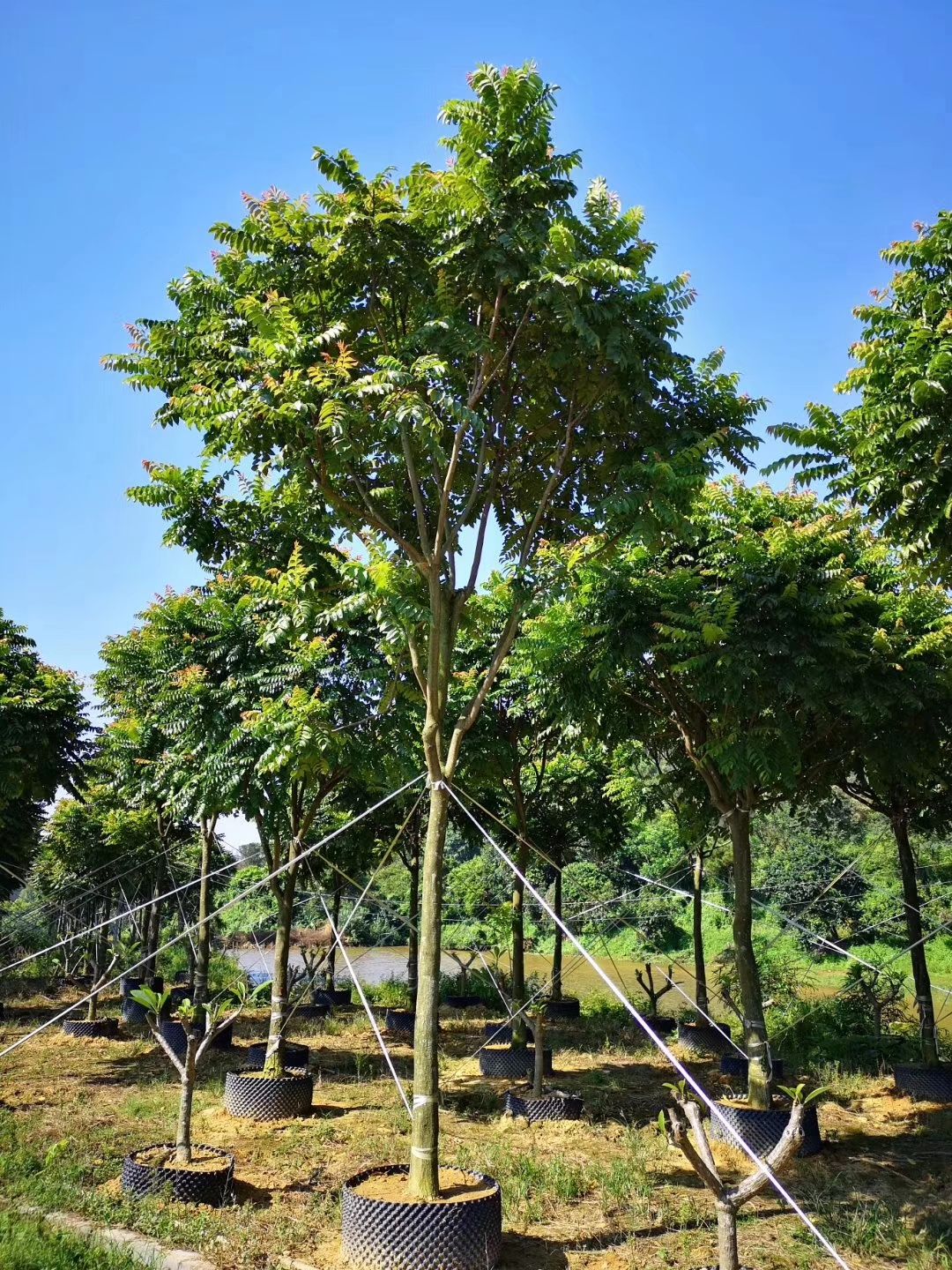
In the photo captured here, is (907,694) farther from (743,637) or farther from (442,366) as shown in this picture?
(442,366)

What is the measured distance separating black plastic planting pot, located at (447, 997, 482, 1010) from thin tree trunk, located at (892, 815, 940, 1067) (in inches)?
461

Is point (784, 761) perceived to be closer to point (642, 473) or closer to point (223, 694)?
point (642, 473)

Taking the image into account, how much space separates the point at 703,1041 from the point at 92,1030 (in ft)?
36.1

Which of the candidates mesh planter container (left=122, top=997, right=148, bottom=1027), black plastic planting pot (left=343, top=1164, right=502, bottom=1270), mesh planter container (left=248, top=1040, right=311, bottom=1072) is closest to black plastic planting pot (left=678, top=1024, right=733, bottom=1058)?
mesh planter container (left=248, top=1040, right=311, bottom=1072)

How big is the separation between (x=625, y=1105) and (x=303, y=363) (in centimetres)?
961

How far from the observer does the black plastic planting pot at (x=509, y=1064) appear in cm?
1291

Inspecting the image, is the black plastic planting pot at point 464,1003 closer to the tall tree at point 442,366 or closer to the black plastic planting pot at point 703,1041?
the black plastic planting pot at point 703,1041

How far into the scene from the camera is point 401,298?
7816 mm

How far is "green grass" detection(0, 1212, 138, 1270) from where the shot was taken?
5336 millimetres

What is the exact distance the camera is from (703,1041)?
52.4 ft

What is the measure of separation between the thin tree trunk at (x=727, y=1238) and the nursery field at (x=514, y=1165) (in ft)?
4.66

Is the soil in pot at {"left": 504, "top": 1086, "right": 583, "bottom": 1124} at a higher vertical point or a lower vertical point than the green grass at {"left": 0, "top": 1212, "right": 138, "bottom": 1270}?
higher

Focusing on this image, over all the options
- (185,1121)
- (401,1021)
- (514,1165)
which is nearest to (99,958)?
(401,1021)

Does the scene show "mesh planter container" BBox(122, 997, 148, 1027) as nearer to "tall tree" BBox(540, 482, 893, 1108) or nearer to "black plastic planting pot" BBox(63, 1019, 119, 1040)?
"black plastic planting pot" BBox(63, 1019, 119, 1040)
